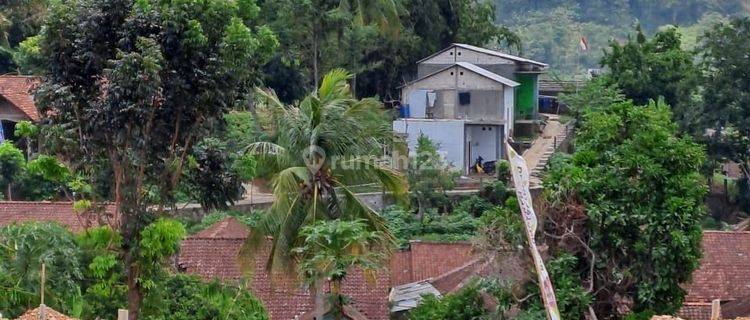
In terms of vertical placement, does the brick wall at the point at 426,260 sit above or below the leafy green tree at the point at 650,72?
below

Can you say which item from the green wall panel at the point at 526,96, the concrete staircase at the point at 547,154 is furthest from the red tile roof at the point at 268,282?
the green wall panel at the point at 526,96

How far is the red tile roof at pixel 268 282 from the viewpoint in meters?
24.9

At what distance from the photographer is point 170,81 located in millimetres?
19266

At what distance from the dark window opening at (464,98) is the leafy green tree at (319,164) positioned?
60.3 ft

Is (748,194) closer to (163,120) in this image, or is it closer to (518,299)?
(518,299)

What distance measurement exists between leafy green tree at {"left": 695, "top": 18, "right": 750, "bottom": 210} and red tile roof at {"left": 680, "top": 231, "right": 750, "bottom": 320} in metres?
8.58

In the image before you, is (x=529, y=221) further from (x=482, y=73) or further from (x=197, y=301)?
(x=482, y=73)

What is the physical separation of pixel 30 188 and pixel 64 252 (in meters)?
15.8

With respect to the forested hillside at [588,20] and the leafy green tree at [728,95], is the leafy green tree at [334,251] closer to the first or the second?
the leafy green tree at [728,95]

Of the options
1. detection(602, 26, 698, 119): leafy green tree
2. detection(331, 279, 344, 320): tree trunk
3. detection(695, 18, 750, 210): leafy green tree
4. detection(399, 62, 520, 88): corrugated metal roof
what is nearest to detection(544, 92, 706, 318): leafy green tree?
detection(331, 279, 344, 320): tree trunk

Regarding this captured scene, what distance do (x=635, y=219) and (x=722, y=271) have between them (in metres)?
7.70

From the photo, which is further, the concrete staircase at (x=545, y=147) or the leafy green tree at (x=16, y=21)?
the leafy green tree at (x=16, y=21)

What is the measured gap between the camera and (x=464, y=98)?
3966 centimetres

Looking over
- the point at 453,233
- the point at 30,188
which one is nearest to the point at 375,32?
the point at 453,233
